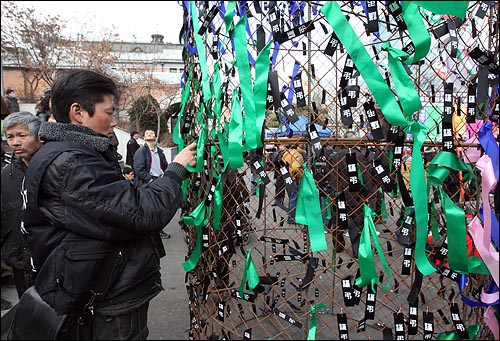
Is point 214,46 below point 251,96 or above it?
above

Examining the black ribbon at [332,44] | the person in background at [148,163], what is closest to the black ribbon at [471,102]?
the black ribbon at [332,44]

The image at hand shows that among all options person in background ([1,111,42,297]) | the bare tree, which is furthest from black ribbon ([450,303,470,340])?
the bare tree

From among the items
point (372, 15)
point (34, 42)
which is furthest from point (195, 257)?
point (34, 42)

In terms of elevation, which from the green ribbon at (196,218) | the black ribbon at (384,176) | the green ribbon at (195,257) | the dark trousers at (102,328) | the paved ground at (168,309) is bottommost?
the paved ground at (168,309)

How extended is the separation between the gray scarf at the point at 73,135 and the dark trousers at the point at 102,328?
707mm

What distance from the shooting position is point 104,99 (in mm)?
1692

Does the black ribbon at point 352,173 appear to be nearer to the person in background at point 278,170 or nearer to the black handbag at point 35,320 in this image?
the person in background at point 278,170

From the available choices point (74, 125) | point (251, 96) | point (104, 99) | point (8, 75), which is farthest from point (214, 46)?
point (8, 75)

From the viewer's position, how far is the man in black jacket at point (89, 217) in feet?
4.91

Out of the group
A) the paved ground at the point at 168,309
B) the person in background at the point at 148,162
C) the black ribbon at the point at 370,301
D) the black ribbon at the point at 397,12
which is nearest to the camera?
the black ribbon at the point at 397,12

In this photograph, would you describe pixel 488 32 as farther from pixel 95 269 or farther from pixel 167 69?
pixel 167 69

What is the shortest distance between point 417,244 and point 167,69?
2029cm

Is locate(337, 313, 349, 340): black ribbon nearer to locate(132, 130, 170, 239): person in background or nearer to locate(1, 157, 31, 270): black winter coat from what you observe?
locate(1, 157, 31, 270): black winter coat

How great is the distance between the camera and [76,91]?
1631 millimetres
